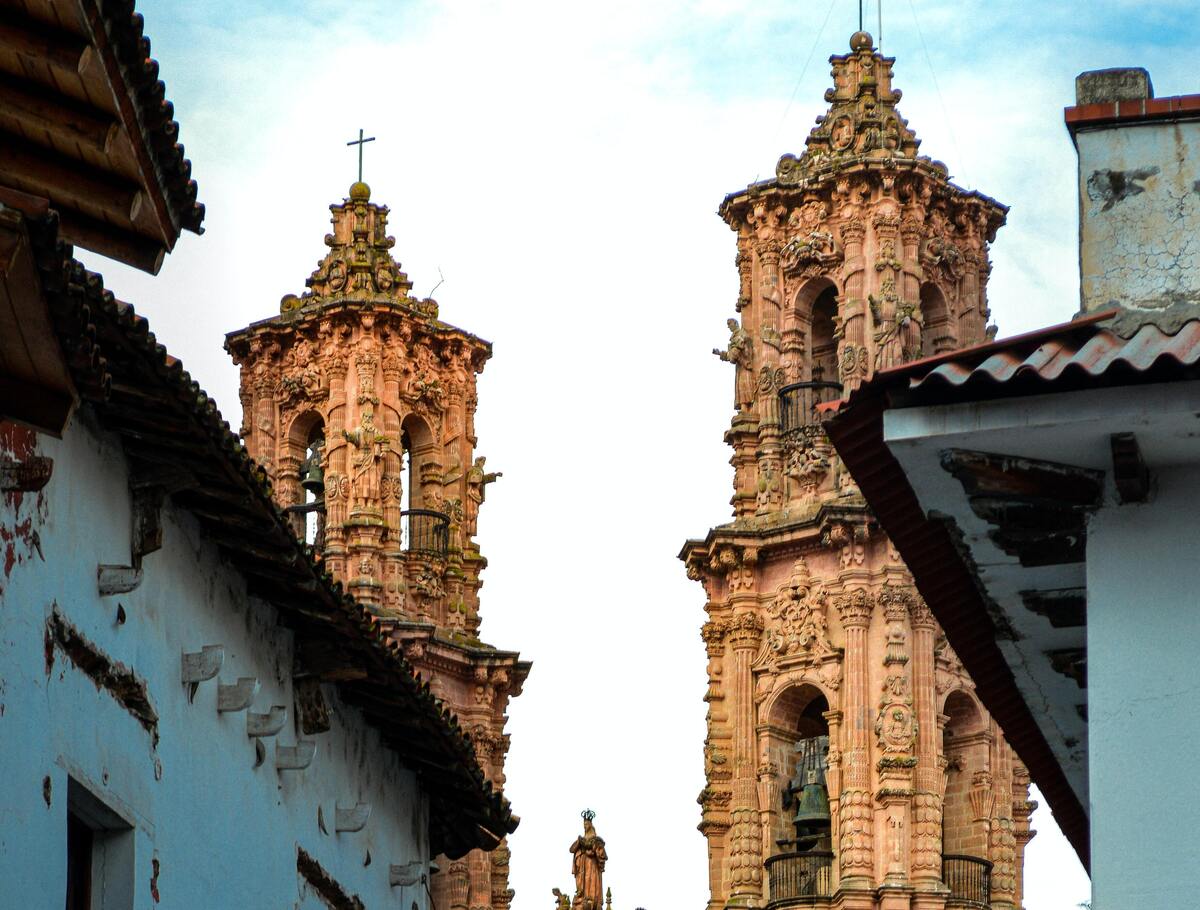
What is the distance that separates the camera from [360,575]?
168ft

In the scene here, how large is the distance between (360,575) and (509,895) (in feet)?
15.1

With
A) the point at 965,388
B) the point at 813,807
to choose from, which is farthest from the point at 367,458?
the point at 965,388

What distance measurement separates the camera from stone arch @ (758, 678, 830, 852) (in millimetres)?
47250

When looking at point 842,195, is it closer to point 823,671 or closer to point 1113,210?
point 823,671

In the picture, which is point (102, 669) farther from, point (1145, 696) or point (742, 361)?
point (742, 361)

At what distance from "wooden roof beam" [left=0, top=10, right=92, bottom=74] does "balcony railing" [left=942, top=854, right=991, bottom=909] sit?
3159 cm

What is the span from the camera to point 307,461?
5353cm

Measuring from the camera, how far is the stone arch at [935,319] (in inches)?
1965

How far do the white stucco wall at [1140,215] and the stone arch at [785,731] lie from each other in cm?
2802

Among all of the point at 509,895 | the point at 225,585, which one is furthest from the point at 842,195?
the point at 225,585

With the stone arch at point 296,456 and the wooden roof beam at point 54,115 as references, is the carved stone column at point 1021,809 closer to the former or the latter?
the stone arch at point 296,456

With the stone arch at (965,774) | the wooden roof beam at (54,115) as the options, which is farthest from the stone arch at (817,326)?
the wooden roof beam at (54,115)

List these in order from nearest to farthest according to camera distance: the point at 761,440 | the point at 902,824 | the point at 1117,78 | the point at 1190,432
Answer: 1. the point at 1190,432
2. the point at 1117,78
3. the point at 902,824
4. the point at 761,440

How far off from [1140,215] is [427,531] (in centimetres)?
3389
